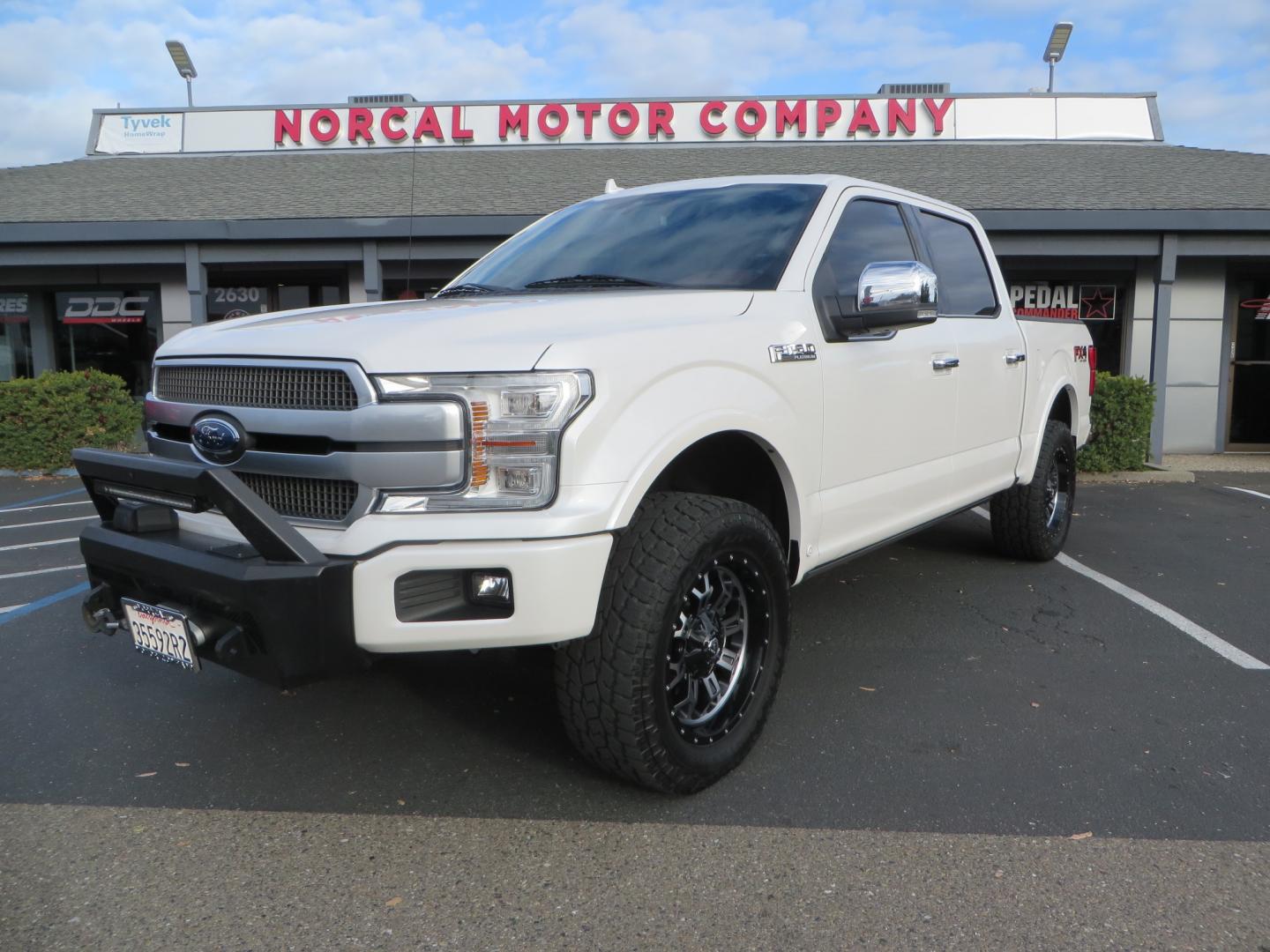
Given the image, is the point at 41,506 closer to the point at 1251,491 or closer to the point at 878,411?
the point at 878,411

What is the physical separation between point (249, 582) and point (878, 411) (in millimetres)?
2429

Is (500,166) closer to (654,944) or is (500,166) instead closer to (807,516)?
(807,516)

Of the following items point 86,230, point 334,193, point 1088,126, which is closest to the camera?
point 86,230

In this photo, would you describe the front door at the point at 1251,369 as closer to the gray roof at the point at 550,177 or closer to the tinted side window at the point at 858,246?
the gray roof at the point at 550,177

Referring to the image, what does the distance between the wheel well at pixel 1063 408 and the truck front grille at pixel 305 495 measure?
4618 millimetres

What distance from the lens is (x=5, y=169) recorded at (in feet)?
54.6

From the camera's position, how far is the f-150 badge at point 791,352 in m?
3.19

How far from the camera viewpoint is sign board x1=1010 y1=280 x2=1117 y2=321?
14195 mm

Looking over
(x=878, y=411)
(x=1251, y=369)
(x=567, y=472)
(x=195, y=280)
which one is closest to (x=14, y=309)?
(x=195, y=280)

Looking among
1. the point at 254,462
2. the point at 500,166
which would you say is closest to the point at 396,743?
the point at 254,462

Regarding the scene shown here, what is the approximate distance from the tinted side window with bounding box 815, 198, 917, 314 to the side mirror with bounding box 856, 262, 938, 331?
0.12 meters

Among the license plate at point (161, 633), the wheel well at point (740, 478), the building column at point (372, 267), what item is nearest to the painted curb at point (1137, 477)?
the wheel well at point (740, 478)

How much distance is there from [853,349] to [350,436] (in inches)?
77.0

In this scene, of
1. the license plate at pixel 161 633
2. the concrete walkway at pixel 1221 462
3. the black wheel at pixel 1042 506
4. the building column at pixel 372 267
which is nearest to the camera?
the license plate at pixel 161 633
